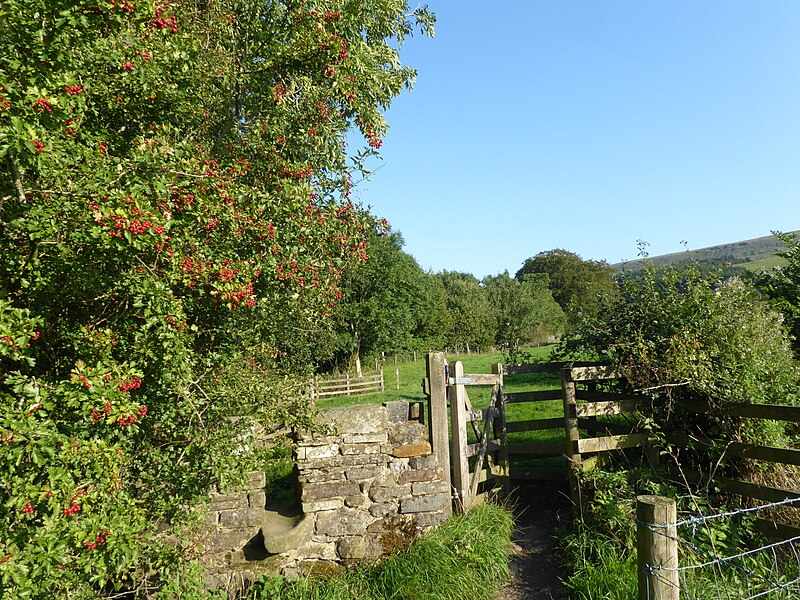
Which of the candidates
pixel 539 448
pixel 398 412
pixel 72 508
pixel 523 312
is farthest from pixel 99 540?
pixel 523 312

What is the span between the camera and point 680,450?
247 inches

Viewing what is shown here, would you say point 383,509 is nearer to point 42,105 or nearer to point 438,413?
point 438,413

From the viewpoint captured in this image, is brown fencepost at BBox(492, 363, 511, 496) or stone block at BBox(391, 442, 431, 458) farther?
brown fencepost at BBox(492, 363, 511, 496)

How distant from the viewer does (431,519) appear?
594 centimetres

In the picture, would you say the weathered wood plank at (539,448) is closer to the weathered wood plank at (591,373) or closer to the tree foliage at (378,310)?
the weathered wood plank at (591,373)

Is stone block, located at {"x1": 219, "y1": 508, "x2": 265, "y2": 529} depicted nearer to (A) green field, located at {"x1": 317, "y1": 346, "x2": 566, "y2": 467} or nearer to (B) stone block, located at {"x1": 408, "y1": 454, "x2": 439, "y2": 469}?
(B) stone block, located at {"x1": 408, "y1": 454, "x2": 439, "y2": 469}

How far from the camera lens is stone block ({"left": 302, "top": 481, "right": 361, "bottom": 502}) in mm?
5496

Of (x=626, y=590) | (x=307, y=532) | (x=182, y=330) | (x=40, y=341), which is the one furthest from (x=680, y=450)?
(x=40, y=341)

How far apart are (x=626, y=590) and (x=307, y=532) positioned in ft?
10.5

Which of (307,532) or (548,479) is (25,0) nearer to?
(307,532)

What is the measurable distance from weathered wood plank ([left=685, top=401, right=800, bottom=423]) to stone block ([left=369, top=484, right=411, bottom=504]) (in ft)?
11.6

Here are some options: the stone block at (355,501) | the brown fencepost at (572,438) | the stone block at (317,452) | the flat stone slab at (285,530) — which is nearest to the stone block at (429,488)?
the stone block at (355,501)

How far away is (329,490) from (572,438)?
10.3 feet

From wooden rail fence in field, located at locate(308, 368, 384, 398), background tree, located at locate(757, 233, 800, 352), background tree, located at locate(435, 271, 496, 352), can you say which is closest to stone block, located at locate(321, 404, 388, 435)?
background tree, located at locate(757, 233, 800, 352)
